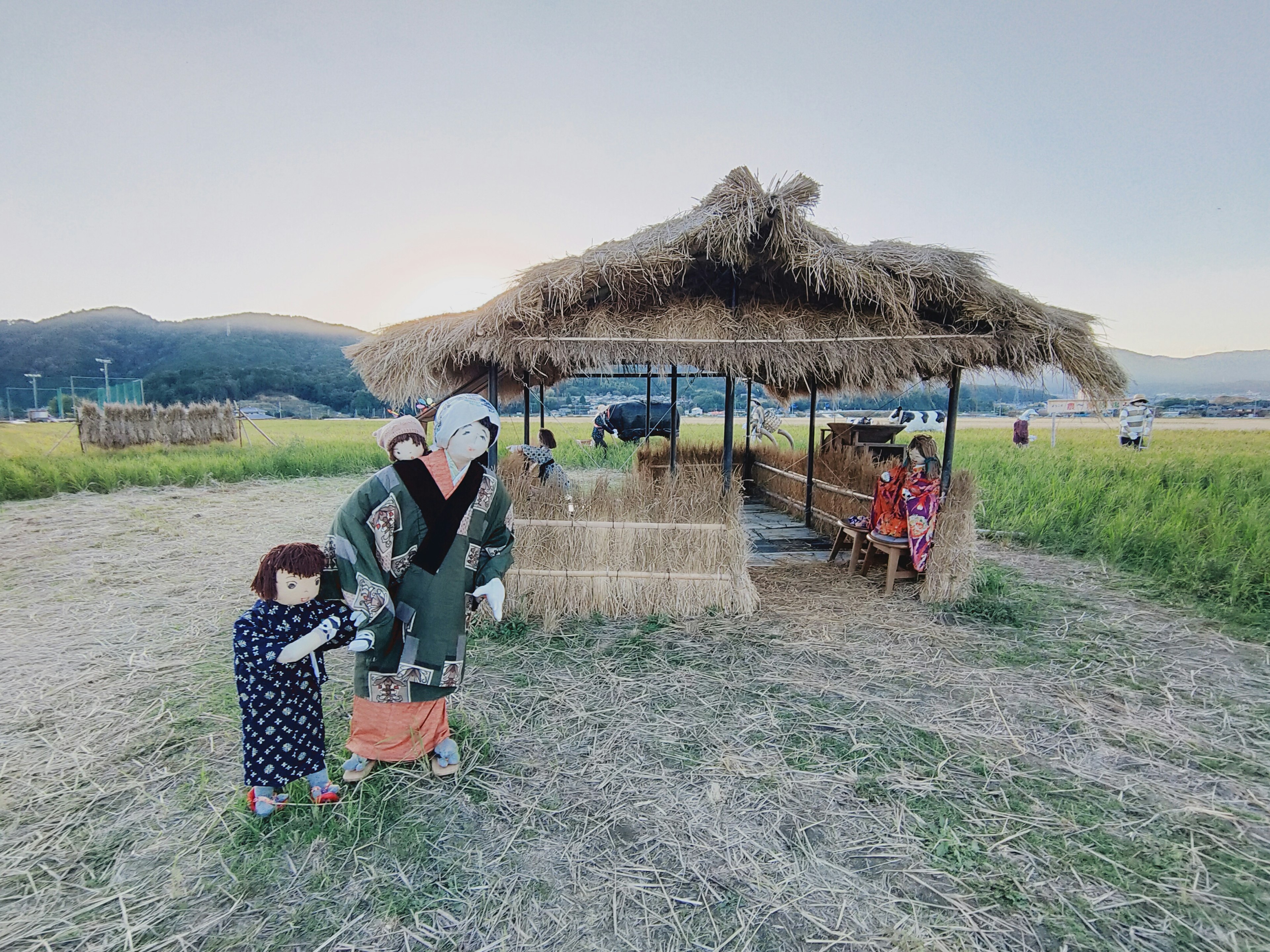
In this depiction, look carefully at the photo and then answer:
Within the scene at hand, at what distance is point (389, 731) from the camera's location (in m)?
2.53

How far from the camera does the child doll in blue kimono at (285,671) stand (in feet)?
6.75

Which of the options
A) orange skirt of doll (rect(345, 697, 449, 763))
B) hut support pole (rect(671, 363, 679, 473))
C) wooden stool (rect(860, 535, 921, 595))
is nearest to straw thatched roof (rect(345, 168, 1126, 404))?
wooden stool (rect(860, 535, 921, 595))

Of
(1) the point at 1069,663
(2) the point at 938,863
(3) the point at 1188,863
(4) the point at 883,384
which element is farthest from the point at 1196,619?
(2) the point at 938,863

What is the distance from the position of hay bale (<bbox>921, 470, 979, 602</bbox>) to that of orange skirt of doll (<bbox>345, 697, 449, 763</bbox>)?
420 cm

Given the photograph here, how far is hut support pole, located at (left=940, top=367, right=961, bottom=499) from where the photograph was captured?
518 cm

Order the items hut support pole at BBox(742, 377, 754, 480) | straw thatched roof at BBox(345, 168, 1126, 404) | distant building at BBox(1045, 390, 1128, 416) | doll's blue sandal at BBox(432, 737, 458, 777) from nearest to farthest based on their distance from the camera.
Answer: doll's blue sandal at BBox(432, 737, 458, 777)
straw thatched roof at BBox(345, 168, 1126, 404)
distant building at BBox(1045, 390, 1128, 416)
hut support pole at BBox(742, 377, 754, 480)

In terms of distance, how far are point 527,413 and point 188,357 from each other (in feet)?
268

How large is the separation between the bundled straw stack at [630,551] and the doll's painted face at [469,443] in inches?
83.0

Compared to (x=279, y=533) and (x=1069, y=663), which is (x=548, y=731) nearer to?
(x=1069, y=663)

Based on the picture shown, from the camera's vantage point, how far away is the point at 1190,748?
2.92m

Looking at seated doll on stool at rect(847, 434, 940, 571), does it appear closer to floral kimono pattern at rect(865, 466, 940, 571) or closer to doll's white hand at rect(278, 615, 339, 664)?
floral kimono pattern at rect(865, 466, 940, 571)

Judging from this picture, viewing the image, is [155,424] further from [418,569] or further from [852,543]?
[852,543]

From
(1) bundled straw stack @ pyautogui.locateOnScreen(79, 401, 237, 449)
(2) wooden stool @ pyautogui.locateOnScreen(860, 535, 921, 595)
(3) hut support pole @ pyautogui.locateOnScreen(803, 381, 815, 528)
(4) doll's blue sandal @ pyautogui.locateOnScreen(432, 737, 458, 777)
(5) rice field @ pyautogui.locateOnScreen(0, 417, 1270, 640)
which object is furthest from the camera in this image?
(1) bundled straw stack @ pyautogui.locateOnScreen(79, 401, 237, 449)

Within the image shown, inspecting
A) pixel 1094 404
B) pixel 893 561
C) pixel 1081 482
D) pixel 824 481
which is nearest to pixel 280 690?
pixel 893 561
